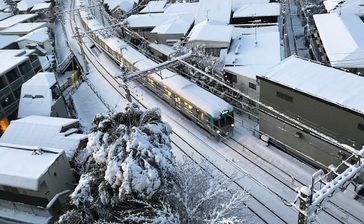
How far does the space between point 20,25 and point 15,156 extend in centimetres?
4402

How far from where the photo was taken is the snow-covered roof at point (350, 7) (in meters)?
43.4

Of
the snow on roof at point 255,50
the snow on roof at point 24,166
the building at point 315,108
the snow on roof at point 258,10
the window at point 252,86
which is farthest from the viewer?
the snow on roof at point 258,10

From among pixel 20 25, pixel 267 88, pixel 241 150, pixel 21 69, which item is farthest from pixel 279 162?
pixel 20 25

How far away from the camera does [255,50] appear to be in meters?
35.7

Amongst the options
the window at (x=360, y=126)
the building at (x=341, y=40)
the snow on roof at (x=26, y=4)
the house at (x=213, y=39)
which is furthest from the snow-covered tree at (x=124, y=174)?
the snow on roof at (x=26, y=4)

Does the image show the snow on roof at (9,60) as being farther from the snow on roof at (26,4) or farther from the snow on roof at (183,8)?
the snow on roof at (26,4)

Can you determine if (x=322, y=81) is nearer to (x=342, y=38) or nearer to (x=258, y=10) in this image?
(x=342, y=38)

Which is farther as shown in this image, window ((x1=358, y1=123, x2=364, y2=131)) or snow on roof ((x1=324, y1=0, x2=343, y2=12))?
snow on roof ((x1=324, y1=0, x2=343, y2=12))

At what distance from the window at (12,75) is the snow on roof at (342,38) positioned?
31.3 meters

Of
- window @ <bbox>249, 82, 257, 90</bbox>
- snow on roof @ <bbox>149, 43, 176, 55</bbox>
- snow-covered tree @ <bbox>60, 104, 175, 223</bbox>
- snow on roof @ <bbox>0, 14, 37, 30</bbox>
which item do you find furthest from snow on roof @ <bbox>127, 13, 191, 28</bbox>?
snow-covered tree @ <bbox>60, 104, 175, 223</bbox>

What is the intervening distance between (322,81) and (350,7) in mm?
28650

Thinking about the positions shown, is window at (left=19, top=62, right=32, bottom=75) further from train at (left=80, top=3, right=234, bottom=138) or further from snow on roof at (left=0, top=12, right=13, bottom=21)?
snow on roof at (left=0, top=12, right=13, bottom=21)

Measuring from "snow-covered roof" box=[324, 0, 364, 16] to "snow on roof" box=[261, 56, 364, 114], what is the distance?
79.1 ft

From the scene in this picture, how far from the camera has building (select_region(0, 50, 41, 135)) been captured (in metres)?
31.1
